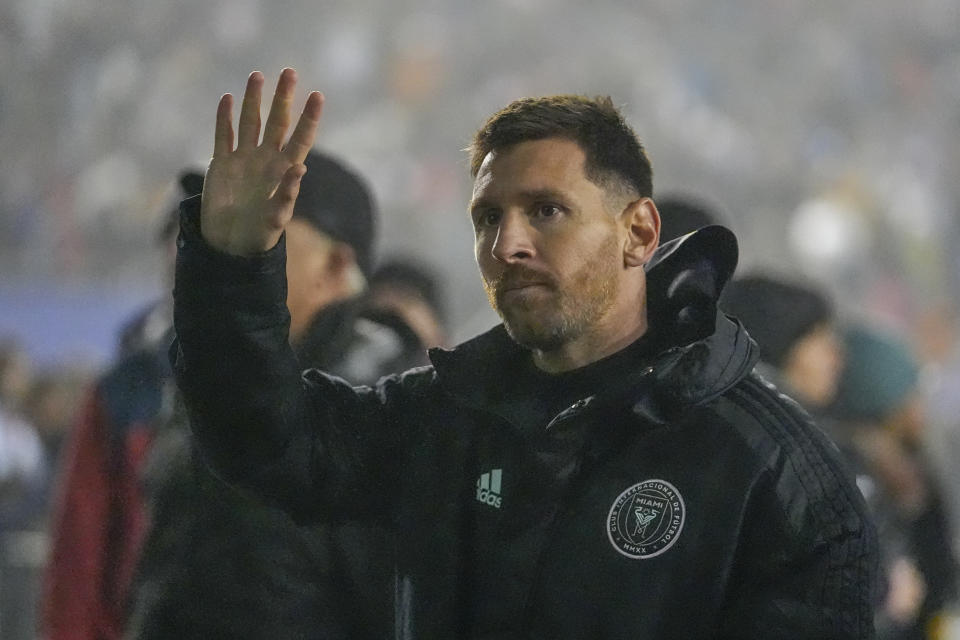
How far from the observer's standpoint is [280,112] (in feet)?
4.79

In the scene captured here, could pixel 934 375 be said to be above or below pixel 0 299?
below

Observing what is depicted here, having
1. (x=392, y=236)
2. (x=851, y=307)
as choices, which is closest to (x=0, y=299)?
(x=392, y=236)

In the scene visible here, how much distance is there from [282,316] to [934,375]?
38.0 feet

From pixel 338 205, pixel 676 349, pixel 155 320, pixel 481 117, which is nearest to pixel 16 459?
pixel 155 320

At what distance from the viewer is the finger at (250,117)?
4.79 feet

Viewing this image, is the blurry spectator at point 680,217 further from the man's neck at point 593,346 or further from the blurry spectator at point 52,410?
the blurry spectator at point 52,410

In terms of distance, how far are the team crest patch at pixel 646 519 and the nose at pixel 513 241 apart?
0.27 meters

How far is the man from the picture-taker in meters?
1.40

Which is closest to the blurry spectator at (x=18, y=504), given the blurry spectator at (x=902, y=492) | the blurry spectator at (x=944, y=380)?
the blurry spectator at (x=902, y=492)

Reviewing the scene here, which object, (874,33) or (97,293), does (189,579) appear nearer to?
(97,293)

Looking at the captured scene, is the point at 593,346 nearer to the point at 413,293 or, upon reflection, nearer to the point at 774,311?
the point at 774,311

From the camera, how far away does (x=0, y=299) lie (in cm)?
1118

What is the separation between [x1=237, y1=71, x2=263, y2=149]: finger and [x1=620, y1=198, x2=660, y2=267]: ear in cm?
41

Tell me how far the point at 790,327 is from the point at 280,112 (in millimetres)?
1737
